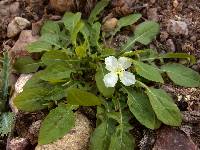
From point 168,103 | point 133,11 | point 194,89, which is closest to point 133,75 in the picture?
point 168,103

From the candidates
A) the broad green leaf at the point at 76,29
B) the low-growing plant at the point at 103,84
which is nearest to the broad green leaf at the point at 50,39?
the low-growing plant at the point at 103,84

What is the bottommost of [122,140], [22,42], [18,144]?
[18,144]

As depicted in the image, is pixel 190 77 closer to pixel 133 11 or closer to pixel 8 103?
pixel 133 11

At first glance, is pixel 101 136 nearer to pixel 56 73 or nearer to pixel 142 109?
pixel 142 109

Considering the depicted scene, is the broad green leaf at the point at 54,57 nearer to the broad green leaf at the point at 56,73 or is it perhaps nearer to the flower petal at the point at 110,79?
the broad green leaf at the point at 56,73

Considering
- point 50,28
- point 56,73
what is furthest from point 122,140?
point 50,28

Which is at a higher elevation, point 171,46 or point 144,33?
point 144,33
